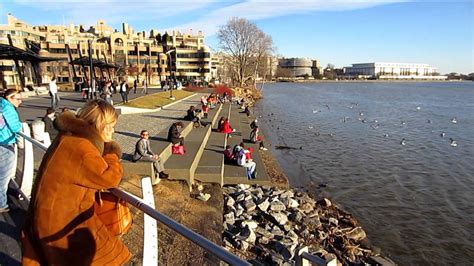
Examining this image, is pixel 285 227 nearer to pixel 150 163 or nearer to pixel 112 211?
pixel 150 163

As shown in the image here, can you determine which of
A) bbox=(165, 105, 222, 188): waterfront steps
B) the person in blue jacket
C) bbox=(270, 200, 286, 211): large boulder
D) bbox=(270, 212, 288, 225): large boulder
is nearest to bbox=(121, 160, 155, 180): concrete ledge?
bbox=(165, 105, 222, 188): waterfront steps

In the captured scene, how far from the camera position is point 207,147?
14.7m

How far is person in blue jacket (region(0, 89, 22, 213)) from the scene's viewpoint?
14.8 feet

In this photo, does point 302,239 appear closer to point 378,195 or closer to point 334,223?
point 334,223

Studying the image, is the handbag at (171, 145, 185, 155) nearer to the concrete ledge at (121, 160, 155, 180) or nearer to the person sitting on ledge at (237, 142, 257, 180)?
the person sitting on ledge at (237, 142, 257, 180)

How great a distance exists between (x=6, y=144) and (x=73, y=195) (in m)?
3.32

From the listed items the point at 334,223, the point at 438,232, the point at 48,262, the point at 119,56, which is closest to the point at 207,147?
the point at 334,223

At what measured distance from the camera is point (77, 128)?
2121 mm

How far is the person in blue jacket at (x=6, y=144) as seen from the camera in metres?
4.52

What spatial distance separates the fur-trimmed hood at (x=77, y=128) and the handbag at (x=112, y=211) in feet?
1.40

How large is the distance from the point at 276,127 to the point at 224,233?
22375 mm

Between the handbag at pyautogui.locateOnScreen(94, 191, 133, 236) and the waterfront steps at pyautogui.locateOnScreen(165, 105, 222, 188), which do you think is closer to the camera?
the handbag at pyautogui.locateOnScreen(94, 191, 133, 236)

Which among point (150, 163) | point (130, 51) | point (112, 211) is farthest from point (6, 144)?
point (130, 51)

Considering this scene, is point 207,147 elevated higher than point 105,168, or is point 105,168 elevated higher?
point 105,168
